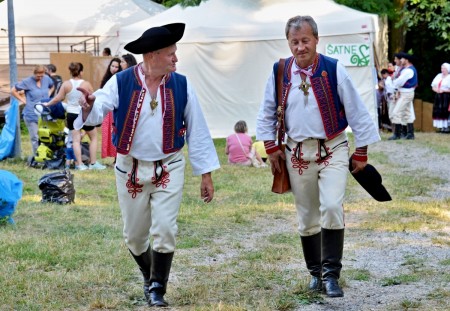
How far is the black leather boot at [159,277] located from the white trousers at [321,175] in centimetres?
101

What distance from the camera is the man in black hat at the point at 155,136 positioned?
588cm

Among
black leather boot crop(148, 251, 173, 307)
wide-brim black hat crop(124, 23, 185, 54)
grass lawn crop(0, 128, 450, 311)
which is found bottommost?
grass lawn crop(0, 128, 450, 311)

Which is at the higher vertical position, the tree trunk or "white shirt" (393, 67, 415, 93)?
the tree trunk

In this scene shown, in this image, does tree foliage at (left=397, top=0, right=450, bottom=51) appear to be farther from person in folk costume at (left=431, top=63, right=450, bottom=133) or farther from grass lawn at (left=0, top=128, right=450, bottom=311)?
grass lawn at (left=0, top=128, right=450, bottom=311)

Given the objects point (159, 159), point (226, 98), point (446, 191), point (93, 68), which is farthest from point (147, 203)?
point (93, 68)

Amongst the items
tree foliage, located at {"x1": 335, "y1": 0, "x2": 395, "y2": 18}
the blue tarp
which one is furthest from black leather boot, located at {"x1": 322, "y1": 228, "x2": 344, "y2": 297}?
tree foliage, located at {"x1": 335, "y1": 0, "x2": 395, "y2": 18}

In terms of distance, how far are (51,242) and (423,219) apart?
389 centimetres

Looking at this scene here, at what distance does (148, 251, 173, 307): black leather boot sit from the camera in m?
6.04

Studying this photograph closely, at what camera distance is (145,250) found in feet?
20.4

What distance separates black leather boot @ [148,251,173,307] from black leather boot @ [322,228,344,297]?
1056mm

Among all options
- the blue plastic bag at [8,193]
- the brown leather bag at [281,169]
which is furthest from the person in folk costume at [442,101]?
the brown leather bag at [281,169]

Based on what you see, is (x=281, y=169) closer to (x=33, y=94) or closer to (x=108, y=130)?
(x=108, y=130)

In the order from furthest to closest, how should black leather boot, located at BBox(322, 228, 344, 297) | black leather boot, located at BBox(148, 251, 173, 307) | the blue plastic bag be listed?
the blue plastic bag, black leather boot, located at BBox(322, 228, 344, 297), black leather boot, located at BBox(148, 251, 173, 307)

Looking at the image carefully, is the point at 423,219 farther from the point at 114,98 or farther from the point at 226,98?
the point at 226,98
